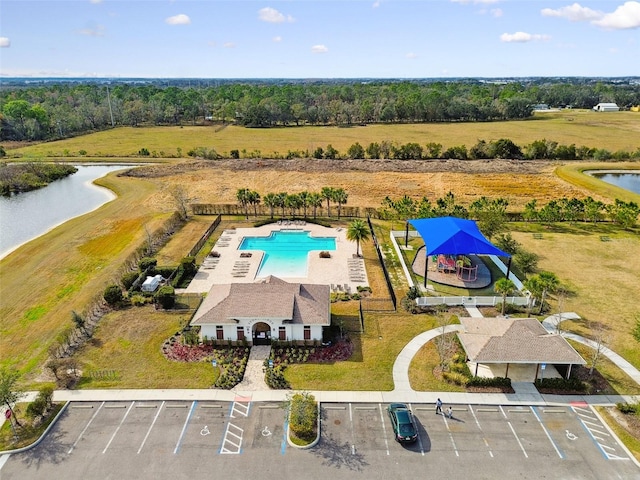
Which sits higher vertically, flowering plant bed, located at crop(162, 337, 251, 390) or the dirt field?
the dirt field

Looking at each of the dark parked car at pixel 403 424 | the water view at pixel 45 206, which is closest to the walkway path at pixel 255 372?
the dark parked car at pixel 403 424

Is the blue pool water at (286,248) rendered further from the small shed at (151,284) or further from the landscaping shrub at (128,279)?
the landscaping shrub at (128,279)

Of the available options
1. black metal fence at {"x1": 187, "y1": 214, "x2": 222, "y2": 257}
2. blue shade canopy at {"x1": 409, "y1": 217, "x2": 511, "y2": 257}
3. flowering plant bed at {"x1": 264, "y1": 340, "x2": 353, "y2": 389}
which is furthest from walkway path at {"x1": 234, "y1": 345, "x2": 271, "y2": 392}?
black metal fence at {"x1": 187, "y1": 214, "x2": 222, "y2": 257}

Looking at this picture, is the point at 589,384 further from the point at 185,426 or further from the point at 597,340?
the point at 185,426

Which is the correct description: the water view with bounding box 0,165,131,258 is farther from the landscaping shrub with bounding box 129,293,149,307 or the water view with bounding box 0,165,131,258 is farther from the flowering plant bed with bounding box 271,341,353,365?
the flowering plant bed with bounding box 271,341,353,365

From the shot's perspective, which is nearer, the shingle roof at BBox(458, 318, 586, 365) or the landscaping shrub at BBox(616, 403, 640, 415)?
the landscaping shrub at BBox(616, 403, 640, 415)

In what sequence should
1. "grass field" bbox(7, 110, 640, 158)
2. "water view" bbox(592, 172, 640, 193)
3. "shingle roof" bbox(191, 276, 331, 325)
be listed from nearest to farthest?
"shingle roof" bbox(191, 276, 331, 325), "water view" bbox(592, 172, 640, 193), "grass field" bbox(7, 110, 640, 158)

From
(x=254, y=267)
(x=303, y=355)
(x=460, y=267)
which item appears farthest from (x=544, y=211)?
(x=303, y=355)
